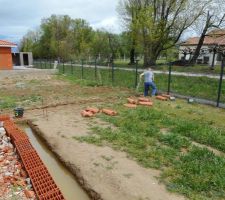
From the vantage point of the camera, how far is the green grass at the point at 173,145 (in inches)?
152

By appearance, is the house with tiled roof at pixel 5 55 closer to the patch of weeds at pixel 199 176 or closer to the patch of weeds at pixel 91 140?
the patch of weeds at pixel 91 140

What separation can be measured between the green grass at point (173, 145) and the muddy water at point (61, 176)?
0.93 meters

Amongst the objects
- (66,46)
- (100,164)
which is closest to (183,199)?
(100,164)

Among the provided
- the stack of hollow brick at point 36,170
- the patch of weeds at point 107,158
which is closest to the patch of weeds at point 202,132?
the patch of weeds at point 107,158

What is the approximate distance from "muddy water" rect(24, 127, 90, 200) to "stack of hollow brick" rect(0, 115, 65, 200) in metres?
0.18

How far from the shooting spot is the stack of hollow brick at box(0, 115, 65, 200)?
377 centimetres

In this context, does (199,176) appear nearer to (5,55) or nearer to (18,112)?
(18,112)

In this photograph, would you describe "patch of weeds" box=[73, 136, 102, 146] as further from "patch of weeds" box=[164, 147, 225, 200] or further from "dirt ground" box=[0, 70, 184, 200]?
"patch of weeds" box=[164, 147, 225, 200]

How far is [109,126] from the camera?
6.75 meters

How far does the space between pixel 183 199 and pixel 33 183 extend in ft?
7.32

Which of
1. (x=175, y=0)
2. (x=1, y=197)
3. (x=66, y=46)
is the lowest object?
(x=1, y=197)

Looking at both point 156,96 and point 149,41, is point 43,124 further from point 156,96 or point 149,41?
point 149,41

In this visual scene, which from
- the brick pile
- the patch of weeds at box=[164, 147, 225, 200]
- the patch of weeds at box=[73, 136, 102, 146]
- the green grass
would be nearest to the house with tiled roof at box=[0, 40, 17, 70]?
the green grass

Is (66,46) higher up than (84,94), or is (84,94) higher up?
(66,46)
